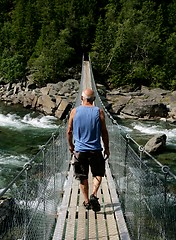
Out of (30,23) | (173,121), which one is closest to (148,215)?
(173,121)

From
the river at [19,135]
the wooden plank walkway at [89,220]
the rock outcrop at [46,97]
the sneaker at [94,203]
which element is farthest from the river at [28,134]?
the sneaker at [94,203]

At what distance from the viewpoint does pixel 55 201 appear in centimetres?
386

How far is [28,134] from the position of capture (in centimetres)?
1219

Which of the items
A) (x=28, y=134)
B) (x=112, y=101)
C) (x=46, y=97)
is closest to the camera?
(x=28, y=134)

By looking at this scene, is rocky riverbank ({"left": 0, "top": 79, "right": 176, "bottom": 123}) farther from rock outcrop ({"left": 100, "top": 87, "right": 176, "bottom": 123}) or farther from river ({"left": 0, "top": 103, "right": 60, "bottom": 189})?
river ({"left": 0, "top": 103, "right": 60, "bottom": 189})

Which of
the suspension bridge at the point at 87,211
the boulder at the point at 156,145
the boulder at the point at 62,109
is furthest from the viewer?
the boulder at the point at 62,109

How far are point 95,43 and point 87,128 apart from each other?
70.5 ft

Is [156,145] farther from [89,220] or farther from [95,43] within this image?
[95,43]

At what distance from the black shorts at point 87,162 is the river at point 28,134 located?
406 centimetres

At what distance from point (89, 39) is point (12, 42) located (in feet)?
16.8

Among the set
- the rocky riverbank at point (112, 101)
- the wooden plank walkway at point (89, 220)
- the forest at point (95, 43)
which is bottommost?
the wooden plank walkway at point (89, 220)

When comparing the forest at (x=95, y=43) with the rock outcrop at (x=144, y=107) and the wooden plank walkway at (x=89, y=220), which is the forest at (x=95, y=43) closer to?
the rock outcrop at (x=144, y=107)

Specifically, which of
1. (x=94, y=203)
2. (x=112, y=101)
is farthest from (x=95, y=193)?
(x=112, y=101)

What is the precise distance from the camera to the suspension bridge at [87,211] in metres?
2.83
